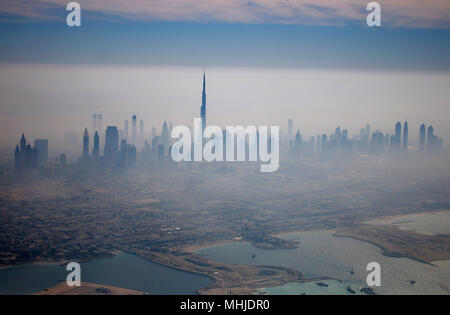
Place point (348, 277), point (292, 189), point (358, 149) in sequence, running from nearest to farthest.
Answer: point (348, 277) → point (292, 189) → point (358, 149)

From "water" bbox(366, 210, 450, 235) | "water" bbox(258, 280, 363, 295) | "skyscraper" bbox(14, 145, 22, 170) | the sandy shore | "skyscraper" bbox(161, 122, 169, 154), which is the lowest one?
the sandy shore

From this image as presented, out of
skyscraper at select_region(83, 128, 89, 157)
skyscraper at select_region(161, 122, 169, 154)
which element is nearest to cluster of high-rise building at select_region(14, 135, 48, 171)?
skyscraper at select_region(83, 128, 89, 157)

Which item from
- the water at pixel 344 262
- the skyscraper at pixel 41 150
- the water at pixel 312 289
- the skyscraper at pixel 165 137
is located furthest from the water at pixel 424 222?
the skyscraper at pixel 41 150

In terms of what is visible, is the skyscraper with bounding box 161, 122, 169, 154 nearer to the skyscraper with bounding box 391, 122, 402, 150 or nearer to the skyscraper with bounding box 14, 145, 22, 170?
the skyscraper with bounding box 14, 145, 22, 170

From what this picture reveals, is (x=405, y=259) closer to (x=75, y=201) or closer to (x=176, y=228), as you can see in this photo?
(x=176, y=228)

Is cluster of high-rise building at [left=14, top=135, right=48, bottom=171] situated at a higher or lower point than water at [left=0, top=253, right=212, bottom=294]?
higher

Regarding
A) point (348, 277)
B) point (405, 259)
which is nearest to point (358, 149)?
point (405, 259)

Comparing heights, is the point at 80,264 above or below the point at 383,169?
below
